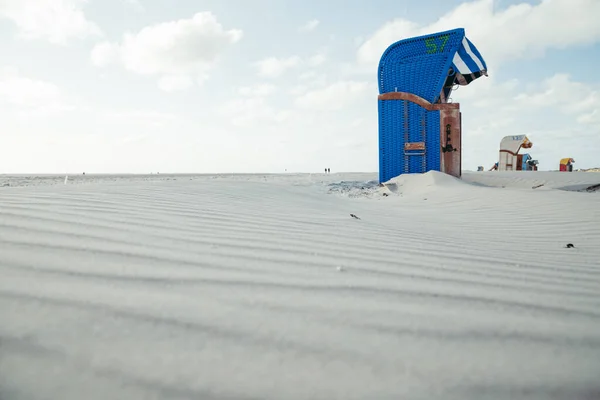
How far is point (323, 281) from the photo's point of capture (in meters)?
1.09

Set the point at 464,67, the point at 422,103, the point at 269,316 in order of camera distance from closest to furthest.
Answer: the point at 269,316 < the point at 422,103 < the point at 464,67

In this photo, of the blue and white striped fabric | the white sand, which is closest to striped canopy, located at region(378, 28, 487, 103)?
the blue and white striped fabric

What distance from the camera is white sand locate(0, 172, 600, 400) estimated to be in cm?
63

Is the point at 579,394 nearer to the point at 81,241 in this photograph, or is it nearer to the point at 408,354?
the point at 408,354

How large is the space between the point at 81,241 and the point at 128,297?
0.53m

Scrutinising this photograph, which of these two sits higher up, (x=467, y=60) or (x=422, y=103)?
(x=467, y=60)

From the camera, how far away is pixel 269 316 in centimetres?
83

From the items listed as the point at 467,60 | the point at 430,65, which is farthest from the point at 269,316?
the point at 467,60

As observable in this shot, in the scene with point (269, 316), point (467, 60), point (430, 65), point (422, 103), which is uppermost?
point (467, 60)

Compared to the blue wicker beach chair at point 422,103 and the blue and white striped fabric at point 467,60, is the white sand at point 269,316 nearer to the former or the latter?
the blue wicker beach chair at point 422,103

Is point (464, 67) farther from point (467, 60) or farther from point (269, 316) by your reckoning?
point (269, 316)

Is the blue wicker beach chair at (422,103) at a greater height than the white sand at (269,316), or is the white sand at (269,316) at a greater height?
the blue wicker beach chair at (422,103)

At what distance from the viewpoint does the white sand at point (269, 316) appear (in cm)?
63

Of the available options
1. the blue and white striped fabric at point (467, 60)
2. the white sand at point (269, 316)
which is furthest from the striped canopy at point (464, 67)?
the white sand at point (269, 316)
